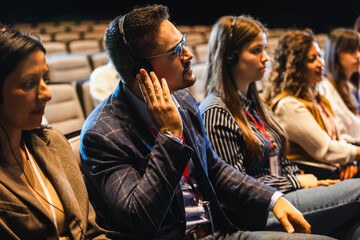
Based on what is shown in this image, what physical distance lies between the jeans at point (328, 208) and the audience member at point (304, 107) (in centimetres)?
32

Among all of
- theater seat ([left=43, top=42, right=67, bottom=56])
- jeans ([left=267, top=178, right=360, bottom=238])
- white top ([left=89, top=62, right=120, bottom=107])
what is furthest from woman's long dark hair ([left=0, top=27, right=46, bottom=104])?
theater seat ([left=43, top=42, right=67, bottom=56])

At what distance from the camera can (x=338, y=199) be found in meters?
1.20

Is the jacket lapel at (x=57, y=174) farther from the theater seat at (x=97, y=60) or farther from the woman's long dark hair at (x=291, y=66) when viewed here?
the theater seat at (x=97, y=60)

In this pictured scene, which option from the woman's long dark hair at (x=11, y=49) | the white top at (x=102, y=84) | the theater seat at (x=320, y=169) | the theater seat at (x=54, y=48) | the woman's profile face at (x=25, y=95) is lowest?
the theater seat at (x=320, y=169)

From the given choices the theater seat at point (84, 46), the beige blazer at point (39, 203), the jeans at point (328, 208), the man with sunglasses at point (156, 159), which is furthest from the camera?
the theater seat at point (84, 46)

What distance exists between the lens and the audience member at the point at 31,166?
0.73 meters

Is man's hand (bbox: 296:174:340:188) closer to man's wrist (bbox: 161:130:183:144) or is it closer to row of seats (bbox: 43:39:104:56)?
man's wrist (bbox: 161:130:183:144)

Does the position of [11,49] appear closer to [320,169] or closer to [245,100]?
[245,100]

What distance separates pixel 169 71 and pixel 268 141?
549 millimetres

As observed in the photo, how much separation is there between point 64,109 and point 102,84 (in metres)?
0.27

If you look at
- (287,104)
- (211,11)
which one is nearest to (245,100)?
(287,104)

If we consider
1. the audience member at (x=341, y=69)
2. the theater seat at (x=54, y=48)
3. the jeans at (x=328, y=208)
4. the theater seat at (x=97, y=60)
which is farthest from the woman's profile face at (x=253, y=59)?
the theater seat at (x=54, y=48)

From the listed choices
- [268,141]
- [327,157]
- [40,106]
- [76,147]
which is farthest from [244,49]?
[40,106]

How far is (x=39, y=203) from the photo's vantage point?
0.76 metres
